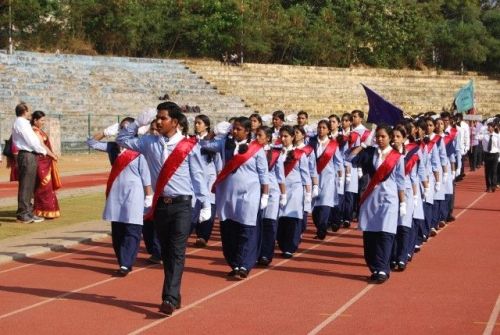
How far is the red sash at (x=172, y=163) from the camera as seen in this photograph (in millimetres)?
9133

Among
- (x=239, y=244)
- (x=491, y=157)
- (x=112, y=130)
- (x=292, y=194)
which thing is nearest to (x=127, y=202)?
(x=112, y=130)

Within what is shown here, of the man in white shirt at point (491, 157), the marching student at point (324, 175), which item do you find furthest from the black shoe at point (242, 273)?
the man in white shirt at point (491, 157)

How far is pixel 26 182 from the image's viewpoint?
15812 millimetres

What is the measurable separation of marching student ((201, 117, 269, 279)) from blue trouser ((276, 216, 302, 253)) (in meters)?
1.54

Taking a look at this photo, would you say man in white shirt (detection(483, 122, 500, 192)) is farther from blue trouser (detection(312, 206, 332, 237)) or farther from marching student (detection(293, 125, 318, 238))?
marching student (detection(293, 125, 318, 238))

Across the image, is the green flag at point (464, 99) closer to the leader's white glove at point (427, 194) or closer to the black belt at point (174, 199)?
the leader's white glove at point (427, 194)

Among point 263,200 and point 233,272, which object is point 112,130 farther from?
point 233,272

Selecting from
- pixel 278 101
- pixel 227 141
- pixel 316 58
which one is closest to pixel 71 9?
pixel 278 101

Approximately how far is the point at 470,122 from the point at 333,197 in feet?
60.0

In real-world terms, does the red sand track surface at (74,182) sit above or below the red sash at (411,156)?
below

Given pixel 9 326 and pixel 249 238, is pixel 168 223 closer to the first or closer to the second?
pixel 9 326

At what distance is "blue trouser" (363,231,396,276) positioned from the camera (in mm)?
10852

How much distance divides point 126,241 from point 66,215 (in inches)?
238

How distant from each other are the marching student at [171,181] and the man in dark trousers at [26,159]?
252 inches
